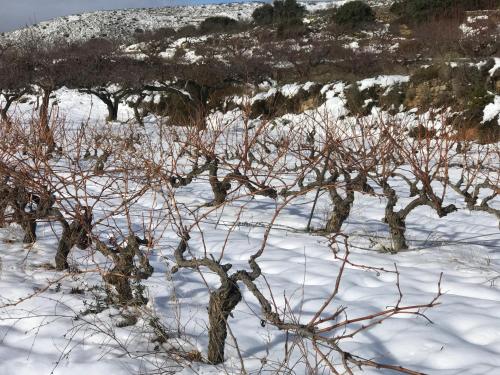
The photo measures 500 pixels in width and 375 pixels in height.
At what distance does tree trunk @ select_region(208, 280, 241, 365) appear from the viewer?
6.26 ft

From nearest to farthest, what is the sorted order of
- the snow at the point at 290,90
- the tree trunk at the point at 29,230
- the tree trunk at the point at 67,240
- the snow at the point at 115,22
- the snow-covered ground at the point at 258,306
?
the snow-covered ground at the point at 258,306 < the tree trunk at the point at 67,240 < the tree trunk at the point at 29,230 < the snow at the point at 290,90 < the snow at the point at 115,22

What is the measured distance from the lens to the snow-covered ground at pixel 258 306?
2.04 metres

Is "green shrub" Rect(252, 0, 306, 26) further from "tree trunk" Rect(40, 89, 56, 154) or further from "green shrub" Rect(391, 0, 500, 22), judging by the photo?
"tree trunk" Rect(40, 89, 56, 154)

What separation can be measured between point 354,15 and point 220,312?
2678cm

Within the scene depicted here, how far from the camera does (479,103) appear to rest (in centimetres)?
918

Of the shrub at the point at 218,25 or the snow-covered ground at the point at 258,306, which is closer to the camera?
the snow-covered ground at the point at 258,306

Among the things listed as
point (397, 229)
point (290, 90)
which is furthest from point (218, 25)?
point (397, 229)

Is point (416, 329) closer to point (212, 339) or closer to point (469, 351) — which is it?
point (469, 351)

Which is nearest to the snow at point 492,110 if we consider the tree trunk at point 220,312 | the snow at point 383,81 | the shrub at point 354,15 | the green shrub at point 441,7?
the snow at point 383,81

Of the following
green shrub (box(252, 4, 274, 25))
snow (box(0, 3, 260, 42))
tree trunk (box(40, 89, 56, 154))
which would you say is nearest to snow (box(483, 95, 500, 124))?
tree trunk (box(40, 89, 56, 154))

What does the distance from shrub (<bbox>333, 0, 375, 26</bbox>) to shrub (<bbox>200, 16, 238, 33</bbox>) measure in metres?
7.62

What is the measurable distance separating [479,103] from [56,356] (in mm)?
9229

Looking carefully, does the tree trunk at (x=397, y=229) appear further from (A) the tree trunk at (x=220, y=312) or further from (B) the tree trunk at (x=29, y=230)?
(B) the tree trunk at (x=29, y=230)

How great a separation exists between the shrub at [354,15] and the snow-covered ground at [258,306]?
77.1 ft
